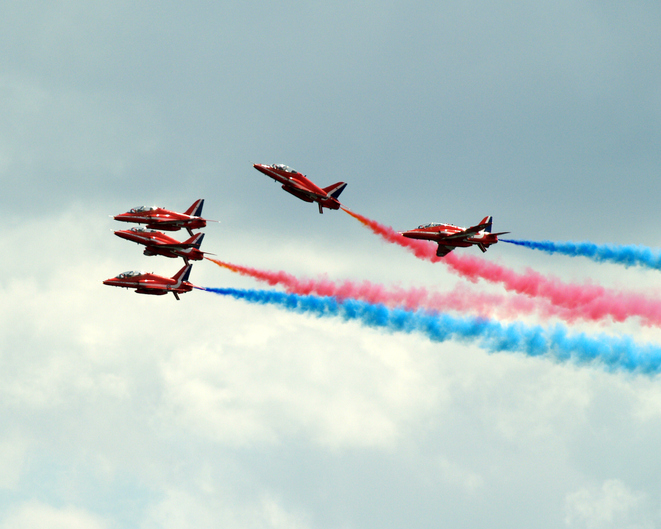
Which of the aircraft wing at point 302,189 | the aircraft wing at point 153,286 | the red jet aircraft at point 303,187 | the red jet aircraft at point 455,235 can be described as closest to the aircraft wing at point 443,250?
the red jet aircraft at point 455,235

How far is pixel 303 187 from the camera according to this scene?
102 m

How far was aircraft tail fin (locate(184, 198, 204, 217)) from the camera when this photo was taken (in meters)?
107

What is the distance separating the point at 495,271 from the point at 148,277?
43.6 meters

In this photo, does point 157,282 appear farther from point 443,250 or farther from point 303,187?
point 443,250

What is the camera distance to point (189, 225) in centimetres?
10644

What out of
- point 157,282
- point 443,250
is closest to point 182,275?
point 157,282

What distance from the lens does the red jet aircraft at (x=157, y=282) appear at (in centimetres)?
10719

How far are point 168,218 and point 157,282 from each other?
8.21m

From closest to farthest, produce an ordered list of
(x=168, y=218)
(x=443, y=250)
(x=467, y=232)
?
(x=467, y=232)
(x=443, y=250)
(x=168, y=218)

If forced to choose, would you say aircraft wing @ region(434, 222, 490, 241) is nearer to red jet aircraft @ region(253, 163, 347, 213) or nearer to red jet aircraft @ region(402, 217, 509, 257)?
red jet aircraft @ region(402, 217, 509, 257)

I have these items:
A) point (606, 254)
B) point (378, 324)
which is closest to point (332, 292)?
point (378, 324)

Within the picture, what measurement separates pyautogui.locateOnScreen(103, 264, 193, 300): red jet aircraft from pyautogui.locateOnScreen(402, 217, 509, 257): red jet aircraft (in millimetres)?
28239

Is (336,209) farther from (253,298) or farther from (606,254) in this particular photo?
(606,254)

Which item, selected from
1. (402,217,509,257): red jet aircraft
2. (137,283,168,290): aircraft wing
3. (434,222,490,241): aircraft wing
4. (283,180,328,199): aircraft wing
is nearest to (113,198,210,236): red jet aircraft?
(137,283,168,290): aircraft wing
